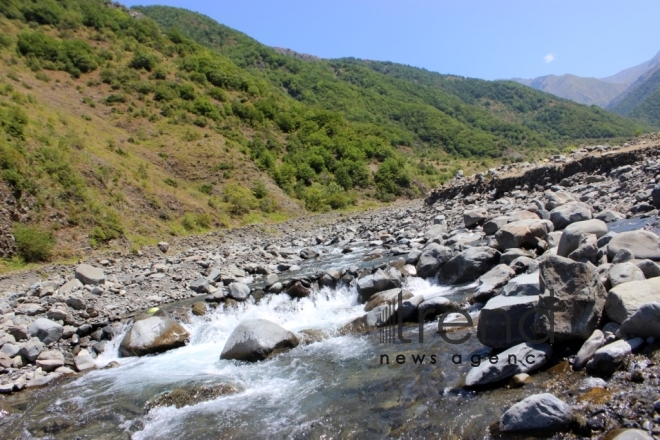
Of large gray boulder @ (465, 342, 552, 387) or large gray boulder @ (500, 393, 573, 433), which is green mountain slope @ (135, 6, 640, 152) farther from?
large gray boulder @ (500, 393, 573, 433)

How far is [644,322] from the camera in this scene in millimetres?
5328

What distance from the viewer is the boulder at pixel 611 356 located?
5.21 metres

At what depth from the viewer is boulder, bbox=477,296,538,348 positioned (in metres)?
Answer: 6.52

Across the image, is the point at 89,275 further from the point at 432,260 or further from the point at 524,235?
the point at 524,235

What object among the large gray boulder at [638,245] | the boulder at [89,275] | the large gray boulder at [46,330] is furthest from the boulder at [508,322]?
the boulder at [89,275]

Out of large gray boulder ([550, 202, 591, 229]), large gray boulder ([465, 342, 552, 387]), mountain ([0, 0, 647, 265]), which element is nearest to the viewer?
large gray boulder ([465, 342, 552, 387])

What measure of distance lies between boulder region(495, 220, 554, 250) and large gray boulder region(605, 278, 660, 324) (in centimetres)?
553

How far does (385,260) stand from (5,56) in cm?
4345

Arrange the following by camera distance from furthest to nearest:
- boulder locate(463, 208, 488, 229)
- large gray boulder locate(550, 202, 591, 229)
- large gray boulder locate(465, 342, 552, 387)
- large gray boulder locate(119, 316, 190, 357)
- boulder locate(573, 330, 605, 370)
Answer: boulder locate(463, 208, 488, 229) < large gray boulder locate(550, 202, 591, 229) < large gray boulder locate(119, 316, 190, 357) < large gray boulder locate(465, 342, 552, 387) < boulder locate(573, 330, 605, 370)

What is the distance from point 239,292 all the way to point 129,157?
883 inches

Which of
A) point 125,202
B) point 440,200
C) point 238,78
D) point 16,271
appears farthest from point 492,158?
point 16,271

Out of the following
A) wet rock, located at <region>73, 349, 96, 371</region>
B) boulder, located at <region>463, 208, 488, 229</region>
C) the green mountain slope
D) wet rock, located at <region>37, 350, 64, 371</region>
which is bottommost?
wet rock, located at <region>73, 349, 96, 371</region>

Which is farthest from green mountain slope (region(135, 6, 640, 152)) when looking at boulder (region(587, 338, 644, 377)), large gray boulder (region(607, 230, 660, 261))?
boulder (region(587, 338, 644, 377))

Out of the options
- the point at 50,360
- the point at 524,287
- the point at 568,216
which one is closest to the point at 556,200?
the point at 568,216
